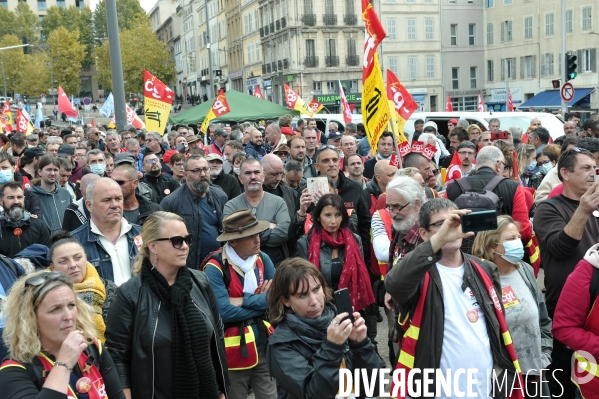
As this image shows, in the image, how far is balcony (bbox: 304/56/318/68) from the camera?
55.1 meters

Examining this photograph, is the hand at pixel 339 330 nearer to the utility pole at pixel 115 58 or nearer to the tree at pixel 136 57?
the utility pole at pixel 115 58

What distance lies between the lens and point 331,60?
55.6 m

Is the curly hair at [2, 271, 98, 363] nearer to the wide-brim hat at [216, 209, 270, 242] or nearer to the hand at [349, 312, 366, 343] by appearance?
the hand at [349, 312, 366, 343]

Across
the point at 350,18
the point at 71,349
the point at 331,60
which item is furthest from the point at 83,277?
the point at 350,18

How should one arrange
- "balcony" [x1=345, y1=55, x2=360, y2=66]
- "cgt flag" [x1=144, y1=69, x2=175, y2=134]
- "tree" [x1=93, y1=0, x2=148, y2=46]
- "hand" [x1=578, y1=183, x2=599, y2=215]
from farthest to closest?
"tree" [x1=93, y1=0, x2=148, y2=46], "balcony" [x1=345, y1=55, x2=360, y2=66], "cgt flag" [x1=144, y1=69, x2=175, y2=134], "hand" [x1=578, y1=183, x2=599, y2=215]

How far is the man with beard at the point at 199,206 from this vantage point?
22.3 ft

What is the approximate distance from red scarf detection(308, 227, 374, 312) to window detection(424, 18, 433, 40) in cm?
5238

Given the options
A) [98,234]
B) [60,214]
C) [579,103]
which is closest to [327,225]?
[98,234]

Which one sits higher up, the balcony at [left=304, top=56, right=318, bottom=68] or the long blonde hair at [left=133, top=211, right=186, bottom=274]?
the balcony at [left=304, top=56, right=318, bottom=68]

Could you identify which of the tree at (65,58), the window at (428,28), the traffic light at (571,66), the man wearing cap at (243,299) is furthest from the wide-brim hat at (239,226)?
the tree at (65,58)

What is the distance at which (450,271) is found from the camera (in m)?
3.84

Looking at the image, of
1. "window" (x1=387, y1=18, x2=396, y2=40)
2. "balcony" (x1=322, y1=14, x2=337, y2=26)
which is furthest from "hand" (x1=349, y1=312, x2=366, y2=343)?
"balcony" (x1=322, y1=14, x2=337, y2=26)

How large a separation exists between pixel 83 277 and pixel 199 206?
2.45m

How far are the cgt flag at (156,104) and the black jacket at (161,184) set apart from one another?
263 inches
